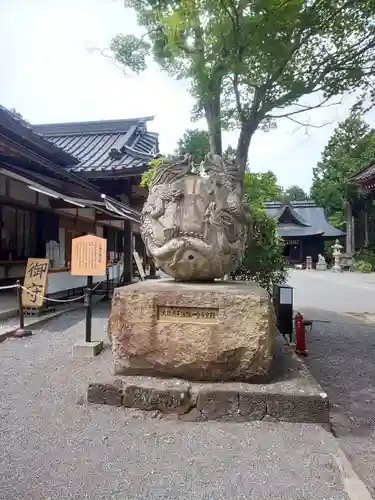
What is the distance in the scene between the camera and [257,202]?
8.39 m

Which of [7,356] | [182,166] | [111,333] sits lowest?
[7,356]

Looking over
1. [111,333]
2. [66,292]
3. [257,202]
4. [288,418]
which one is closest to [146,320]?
[111,333]

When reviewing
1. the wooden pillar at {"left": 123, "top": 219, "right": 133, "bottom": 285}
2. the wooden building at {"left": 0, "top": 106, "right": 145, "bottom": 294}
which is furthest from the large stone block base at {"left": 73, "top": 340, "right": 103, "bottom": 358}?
the wooden pillar at {"left": 123, "top": 219, "right": 133, "bottom": 285}

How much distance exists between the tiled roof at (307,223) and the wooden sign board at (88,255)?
1205 inches

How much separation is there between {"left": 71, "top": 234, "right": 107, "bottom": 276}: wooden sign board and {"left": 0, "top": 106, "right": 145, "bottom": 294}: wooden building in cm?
199

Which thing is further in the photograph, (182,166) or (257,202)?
(257,202)

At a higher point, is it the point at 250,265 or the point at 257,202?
the point at 257,202

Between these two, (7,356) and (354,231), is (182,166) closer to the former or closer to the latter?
(7,356)

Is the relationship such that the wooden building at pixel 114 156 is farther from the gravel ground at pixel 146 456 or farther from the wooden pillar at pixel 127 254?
the gravel ground at pixel 146 456

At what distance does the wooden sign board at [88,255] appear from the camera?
5820 mm

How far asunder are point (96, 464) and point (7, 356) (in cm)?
334

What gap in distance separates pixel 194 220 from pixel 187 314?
95 centimetres

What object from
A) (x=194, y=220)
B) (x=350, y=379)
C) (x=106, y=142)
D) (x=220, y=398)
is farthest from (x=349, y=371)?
(x=106, y=142)

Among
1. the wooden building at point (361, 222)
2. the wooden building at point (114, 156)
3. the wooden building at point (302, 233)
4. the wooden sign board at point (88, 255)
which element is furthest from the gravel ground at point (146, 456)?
the wooden building at point (302, 233)
